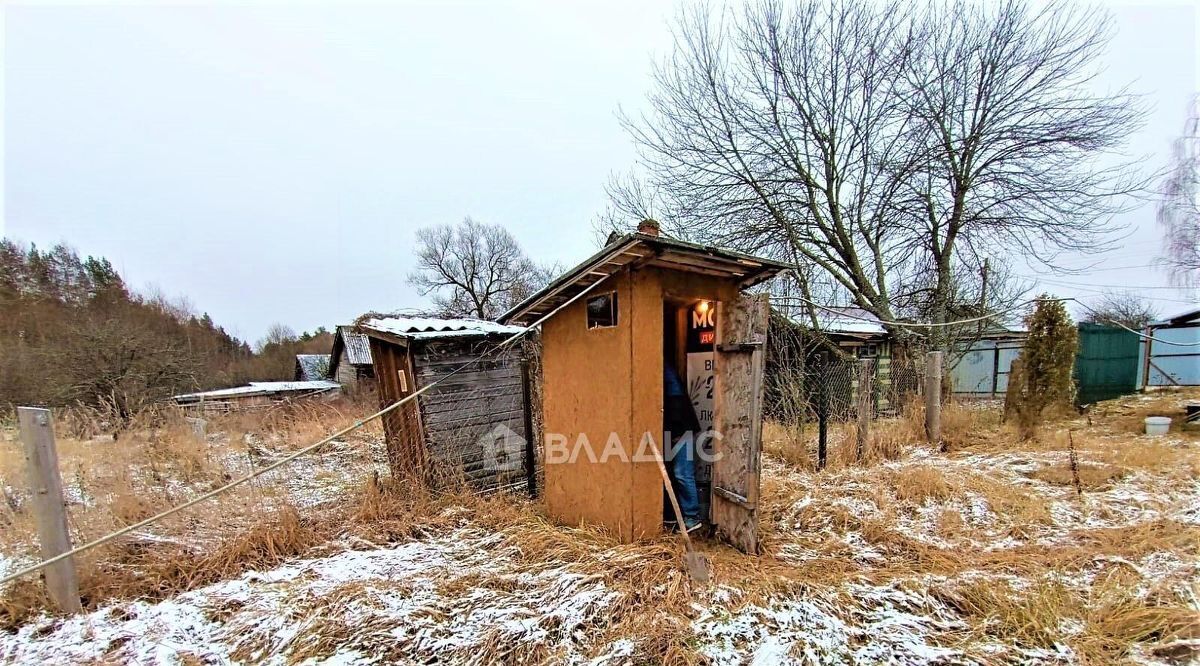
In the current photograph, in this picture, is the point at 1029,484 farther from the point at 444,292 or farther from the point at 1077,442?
the point at 444,292

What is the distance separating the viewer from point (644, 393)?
3354 mm

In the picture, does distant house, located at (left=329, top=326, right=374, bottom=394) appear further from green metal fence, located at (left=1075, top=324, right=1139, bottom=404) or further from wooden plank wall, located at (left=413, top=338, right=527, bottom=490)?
green metal fence, located at (left=1075, top=324, right=1139, bottom=404)

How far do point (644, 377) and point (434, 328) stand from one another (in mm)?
2914

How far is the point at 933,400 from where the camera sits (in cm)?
667

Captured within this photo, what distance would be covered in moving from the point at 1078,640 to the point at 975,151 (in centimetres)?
1117

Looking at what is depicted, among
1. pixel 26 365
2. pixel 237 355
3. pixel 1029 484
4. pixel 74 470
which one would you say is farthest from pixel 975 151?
pixel 237 355

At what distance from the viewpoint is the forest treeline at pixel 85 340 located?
10391 mm

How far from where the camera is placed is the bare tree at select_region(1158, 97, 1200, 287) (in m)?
9.43

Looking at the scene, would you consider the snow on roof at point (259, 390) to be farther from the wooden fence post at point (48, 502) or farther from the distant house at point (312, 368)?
the wooden fence post at point (48, 502)

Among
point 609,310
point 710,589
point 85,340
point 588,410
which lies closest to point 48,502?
point 588,410

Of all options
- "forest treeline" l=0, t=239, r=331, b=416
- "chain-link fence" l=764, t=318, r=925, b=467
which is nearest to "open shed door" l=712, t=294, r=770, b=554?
"chain-link fence" l=764, t=318, r=925, b=467

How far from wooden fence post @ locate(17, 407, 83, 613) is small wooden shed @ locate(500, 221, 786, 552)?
10.8 ft

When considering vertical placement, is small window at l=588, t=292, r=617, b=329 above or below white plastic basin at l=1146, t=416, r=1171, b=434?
above

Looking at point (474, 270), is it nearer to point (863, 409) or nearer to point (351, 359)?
point (351, 359)
